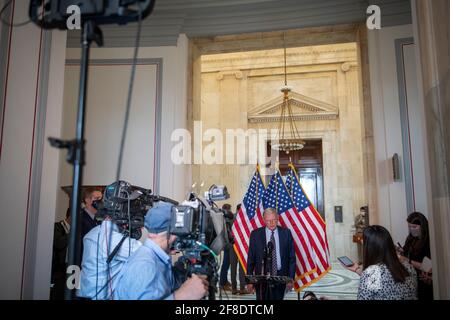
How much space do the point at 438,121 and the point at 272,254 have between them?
2.01 metres

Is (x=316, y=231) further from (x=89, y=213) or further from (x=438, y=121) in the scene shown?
(x=89, y=213)

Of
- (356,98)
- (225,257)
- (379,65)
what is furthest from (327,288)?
(356,98)

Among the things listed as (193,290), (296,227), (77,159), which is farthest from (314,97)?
(77,159)

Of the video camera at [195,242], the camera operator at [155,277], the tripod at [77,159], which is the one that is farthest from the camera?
the video camera at [195,242]

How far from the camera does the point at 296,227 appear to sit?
4637 millimetres

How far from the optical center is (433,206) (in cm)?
306

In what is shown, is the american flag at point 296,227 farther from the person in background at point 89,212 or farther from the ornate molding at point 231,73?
the ornate molding at point 231,73

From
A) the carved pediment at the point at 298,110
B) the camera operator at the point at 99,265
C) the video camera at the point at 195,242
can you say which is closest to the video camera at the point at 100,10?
the video camera at the point at 195,242

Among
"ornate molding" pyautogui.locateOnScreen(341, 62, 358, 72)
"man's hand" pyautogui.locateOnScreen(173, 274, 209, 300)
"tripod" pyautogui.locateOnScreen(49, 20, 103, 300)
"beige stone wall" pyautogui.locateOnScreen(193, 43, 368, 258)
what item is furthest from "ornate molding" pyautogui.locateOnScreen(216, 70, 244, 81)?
"tripod" pyautogui.locateOnScreen(49, 20, 103, 300)

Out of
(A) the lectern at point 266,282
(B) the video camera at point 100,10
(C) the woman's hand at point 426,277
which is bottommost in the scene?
(A) the lectern at point 266,282

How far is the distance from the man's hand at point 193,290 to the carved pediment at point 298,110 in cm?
938

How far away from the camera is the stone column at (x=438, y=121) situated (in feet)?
9.47

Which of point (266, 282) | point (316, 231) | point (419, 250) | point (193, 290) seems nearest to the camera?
point (193, 290)

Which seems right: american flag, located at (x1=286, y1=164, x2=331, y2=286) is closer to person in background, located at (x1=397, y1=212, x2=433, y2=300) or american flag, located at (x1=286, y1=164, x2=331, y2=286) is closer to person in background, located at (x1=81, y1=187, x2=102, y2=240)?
person in background, located at (x1=397, y1=212, x2=433, y2=300)
